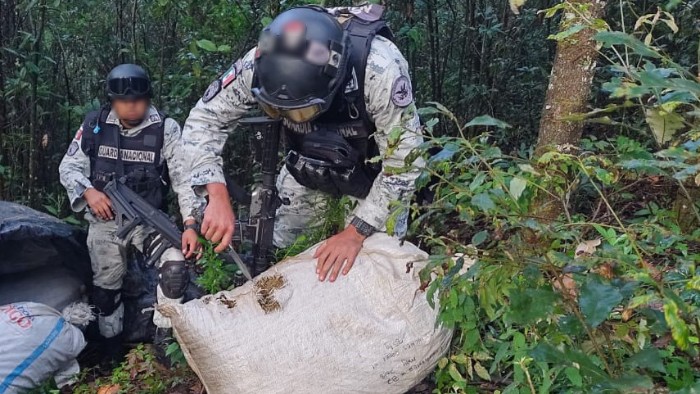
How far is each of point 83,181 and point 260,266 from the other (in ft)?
3.75

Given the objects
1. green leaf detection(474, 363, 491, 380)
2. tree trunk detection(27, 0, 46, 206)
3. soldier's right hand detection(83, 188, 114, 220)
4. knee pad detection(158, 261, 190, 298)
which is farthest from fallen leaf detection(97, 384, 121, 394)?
tree trunk detection(27, 0, 46, 206)

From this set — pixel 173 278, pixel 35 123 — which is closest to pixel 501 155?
pixel 173 278

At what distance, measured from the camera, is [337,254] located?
2377mm

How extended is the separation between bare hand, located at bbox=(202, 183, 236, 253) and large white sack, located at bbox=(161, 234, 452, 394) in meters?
0.27

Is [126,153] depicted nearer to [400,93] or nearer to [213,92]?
[213,92]

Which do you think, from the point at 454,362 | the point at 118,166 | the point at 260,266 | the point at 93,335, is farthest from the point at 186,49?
the point at 454,362

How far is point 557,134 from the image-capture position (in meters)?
2.63

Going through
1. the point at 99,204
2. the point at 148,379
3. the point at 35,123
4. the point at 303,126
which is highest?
the point at 303,126

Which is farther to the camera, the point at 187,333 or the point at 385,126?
the point at 385,126

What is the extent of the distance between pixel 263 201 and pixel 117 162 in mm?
1023

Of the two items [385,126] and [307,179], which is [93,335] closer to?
[307,179]

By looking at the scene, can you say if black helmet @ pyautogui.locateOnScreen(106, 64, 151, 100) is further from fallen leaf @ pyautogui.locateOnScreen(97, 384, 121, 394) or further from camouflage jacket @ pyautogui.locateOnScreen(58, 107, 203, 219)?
fallen leaf @ pyautogui.locateOnScreen(97, 384, 121, 394)

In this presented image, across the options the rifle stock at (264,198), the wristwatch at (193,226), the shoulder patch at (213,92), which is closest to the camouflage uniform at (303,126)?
the shoulder patch at (213,92)

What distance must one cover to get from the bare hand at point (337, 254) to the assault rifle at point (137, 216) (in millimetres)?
810
